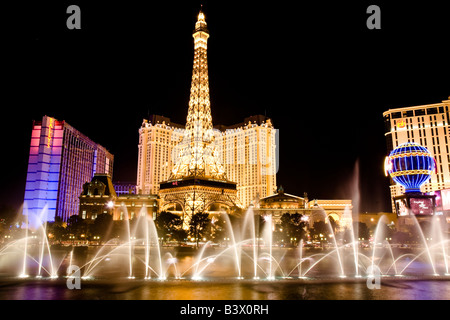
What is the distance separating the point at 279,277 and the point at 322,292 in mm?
4899

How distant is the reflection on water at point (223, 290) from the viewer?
14.2m

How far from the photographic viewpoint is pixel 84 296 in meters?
14.2

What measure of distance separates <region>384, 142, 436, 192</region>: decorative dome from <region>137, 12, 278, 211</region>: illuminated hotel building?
128ft

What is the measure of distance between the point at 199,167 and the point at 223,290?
233 ft

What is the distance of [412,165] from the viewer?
64.2 m

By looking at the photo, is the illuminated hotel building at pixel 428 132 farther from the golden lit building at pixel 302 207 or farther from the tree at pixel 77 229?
the tree at pixel 77 229

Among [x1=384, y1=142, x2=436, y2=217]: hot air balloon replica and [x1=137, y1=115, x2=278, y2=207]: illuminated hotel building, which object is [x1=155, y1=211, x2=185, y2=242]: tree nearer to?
[x1=384, y1=142, x2=436, y2=217]: hot air balloon replica

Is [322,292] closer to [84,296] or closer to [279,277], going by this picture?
[279,277]

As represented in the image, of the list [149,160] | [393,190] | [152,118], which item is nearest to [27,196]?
[149,160]

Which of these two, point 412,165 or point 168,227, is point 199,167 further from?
point 412,165

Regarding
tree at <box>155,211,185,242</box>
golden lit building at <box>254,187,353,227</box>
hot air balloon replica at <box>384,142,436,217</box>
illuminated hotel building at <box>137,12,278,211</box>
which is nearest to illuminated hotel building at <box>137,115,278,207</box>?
illuminated hotel building at <box>137,12,278,211</box>

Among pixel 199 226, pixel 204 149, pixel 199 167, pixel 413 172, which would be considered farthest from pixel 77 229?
pixel 413 172

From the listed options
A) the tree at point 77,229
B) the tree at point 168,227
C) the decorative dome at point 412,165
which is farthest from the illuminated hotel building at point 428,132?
the tree at point 77,229

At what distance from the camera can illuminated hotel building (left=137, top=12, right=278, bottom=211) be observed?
89.1 meters
